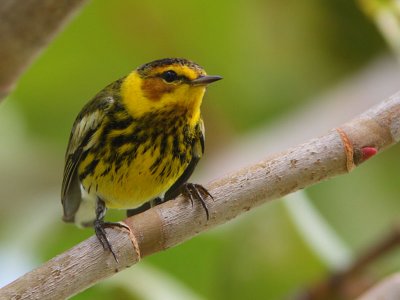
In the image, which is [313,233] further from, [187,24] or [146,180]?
[187,24]

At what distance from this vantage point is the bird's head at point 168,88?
5.79 feet

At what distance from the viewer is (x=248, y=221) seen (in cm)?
221

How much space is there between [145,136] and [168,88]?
115 millimetres

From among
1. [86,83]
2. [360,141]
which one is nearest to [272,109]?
[86,83]

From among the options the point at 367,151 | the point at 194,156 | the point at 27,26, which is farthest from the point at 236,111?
the point at 27,26

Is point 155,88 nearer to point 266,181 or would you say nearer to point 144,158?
point 144,158

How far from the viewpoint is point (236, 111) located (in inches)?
97.9

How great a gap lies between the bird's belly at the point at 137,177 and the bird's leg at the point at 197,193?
25 centimetres

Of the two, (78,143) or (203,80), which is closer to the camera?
(203,80)

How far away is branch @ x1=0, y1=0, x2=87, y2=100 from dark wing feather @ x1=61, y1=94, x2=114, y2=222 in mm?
814

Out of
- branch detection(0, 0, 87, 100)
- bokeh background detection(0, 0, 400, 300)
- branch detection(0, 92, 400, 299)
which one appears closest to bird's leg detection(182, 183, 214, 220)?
branch detection(0, 92, 400, 299)

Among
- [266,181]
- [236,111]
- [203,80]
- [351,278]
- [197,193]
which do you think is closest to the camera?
[266,181]

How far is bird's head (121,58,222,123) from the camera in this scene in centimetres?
177

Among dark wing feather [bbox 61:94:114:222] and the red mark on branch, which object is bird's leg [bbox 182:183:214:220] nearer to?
the red mark on branch
